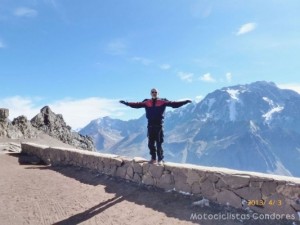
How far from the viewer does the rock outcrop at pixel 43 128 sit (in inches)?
1812

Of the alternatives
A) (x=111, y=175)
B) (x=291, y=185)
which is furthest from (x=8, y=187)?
(x=291, y=185)

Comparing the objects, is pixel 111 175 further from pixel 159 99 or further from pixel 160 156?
pixel 159 99

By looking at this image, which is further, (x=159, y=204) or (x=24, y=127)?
(x=24, y=127)

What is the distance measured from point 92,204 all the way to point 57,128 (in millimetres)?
49480

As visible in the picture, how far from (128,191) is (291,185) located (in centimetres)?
571

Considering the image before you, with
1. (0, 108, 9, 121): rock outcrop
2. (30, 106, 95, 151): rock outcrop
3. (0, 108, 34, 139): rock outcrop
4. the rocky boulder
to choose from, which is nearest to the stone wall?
(0, 108, 34, 139): rock outcrop

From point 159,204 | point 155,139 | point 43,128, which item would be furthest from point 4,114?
point 159,204

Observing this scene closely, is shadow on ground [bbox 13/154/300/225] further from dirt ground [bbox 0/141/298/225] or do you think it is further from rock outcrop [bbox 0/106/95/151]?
rock outcrop [bbox 0/106/95/151]

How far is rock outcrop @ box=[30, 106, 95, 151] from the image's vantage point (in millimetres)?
56934

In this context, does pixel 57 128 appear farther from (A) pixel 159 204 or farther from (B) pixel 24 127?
(A) pixel 159 204

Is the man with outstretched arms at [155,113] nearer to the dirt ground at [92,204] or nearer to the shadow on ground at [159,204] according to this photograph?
the shadow on ground at [159,204]

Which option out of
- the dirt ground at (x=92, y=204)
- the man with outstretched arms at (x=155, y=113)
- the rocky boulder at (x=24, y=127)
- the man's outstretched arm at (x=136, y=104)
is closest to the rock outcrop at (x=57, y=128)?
the rocky boulder at (x=24, y=127)

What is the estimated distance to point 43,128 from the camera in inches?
2219

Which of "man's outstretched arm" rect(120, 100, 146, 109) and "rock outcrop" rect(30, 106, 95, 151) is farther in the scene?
"rock outcrop" rect(30, 106, 95, 151)
